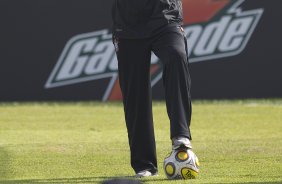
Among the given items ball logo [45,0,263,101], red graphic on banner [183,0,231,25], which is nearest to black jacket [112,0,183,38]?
ball logo [45,0,263,101]

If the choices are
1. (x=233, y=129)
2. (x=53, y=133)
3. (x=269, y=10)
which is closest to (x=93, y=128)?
(x=53, y=133)

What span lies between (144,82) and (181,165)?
0.72 meters

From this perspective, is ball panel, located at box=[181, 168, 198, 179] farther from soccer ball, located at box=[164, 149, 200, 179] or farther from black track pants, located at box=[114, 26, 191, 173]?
black track pants, located at box=[114, 26, 191, 173]

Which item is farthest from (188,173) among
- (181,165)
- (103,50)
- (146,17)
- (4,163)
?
(103,50)

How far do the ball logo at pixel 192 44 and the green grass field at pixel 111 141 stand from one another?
502mm

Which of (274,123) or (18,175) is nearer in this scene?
(18,175)

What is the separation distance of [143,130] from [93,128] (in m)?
4.65

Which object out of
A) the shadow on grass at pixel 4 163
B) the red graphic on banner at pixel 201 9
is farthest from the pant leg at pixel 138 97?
the red graphic on banner at pixel 201 9

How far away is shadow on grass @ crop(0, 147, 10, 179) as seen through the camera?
647 centimetres

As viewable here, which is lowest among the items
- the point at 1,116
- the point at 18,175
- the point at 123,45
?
the point at 1,116

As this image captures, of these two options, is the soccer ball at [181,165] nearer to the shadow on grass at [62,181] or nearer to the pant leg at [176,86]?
the pant leg at [176,86]

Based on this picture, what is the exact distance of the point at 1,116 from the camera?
12570 millimetres

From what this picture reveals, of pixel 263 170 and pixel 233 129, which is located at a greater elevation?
pixel 263 170

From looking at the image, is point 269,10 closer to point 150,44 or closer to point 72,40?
point 72,40
